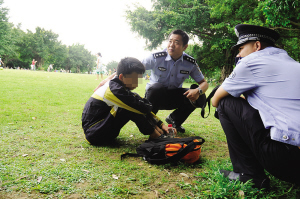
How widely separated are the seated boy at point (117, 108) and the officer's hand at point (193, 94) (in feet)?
3.16

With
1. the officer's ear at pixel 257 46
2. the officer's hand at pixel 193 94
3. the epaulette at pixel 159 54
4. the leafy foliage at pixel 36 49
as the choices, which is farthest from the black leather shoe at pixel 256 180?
the leafy foliage at pixel 36 49

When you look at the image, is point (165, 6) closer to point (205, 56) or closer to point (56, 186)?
point (205, 56)

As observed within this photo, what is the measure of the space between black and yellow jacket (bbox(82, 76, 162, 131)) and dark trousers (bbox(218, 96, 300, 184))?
1.14 m

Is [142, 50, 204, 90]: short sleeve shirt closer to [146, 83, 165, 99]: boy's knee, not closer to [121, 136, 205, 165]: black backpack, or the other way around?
[146, 83, 165, 99]: boy's knee

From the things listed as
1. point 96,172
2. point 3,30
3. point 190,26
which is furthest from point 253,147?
point 3,30

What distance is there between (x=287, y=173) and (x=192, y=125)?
312 cm

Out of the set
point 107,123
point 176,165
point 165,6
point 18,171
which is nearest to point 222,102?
point 176,165

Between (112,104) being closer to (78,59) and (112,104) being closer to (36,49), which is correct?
(36,49)

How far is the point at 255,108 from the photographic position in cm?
173

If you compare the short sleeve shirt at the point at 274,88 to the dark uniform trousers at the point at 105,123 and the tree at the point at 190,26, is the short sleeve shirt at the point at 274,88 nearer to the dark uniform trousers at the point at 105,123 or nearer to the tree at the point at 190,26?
the dark uniform trousers at the point at 105,123

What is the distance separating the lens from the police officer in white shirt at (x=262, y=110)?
59.3 inches

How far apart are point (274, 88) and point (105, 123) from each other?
80.7 inches

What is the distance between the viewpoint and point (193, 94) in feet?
11.6

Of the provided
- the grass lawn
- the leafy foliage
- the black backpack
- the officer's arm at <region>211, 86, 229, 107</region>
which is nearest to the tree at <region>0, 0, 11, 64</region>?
the leafy foliage
